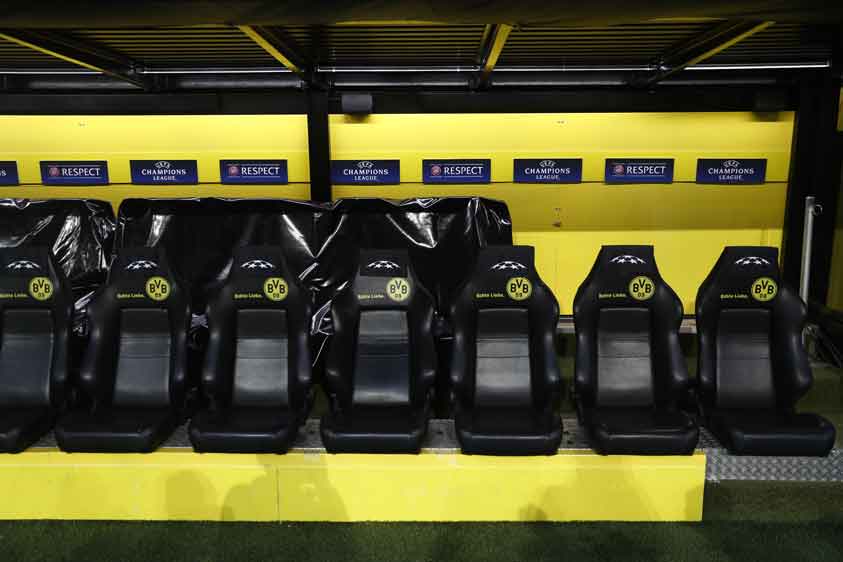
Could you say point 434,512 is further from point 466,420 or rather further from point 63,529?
point 63,529

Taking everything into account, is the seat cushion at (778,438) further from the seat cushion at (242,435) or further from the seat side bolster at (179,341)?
the seat side bolster at (179,341)

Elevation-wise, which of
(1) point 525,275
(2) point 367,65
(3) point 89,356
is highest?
(2) point 367,65

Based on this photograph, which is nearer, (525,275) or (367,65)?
(525,275)

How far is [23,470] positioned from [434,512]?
167 cm

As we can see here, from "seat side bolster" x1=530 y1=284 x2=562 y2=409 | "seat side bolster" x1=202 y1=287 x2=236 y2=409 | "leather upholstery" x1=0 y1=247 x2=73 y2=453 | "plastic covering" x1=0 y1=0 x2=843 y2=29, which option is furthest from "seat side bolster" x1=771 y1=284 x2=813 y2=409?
"leather upholstery" x1=0 y1=247 x2=73 y2=453

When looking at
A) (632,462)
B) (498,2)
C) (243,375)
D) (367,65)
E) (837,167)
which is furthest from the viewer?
(837,167)

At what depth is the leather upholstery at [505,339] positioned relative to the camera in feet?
8.67

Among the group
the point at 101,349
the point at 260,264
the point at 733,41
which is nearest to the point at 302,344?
the point at 260,264

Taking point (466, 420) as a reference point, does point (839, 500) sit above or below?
below

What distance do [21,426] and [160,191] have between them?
2571mm

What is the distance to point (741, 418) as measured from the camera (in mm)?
2514

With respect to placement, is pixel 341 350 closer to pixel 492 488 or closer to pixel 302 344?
pixel 302 344

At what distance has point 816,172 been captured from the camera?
4.28 meters

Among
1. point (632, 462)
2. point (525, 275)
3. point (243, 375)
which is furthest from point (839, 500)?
point (243, 375)
